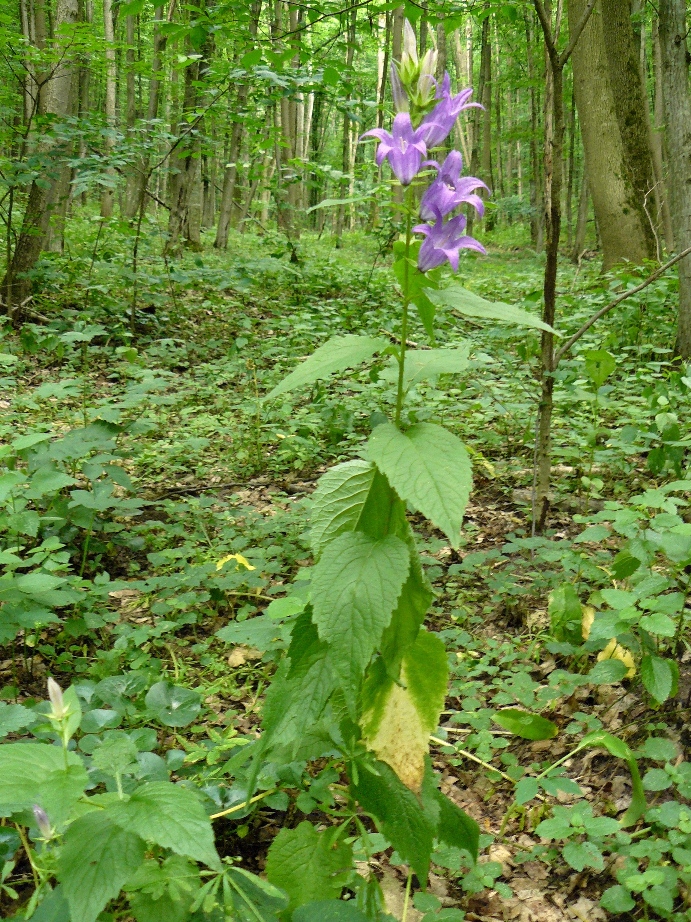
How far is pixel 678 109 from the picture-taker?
12.9ft

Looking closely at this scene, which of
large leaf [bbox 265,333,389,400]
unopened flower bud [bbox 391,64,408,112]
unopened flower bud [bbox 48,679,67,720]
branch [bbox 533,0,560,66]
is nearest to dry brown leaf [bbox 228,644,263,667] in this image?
unopened flower bud [bbox 48,679,67,720]

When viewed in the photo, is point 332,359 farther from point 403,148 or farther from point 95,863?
point 95,863

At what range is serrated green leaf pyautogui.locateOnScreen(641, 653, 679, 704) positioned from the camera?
1.80m

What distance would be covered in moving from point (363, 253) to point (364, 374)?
12391mm

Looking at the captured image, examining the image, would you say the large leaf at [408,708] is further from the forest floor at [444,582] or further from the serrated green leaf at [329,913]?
the forest floor at [444,582]

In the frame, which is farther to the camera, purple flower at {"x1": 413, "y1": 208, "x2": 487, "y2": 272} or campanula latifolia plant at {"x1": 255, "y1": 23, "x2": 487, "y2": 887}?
purple flower at {"x1": 413, "y1": 208, "x2": 487, "y2": 272}

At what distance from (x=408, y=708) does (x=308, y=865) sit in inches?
16.7

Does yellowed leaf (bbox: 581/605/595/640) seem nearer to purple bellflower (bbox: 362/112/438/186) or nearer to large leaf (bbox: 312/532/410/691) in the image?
large leaf (bbox: 312/532/410/691)

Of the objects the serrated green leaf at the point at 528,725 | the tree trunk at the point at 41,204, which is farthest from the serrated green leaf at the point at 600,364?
the tree trunk at the point at 41,204

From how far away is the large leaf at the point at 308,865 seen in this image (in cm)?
139

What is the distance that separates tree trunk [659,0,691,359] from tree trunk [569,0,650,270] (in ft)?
11.1

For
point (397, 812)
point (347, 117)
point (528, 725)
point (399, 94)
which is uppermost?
point (347, 117)

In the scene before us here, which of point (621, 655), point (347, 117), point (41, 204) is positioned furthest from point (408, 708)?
point (41, 204)

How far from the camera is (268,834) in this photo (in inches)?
74.2
